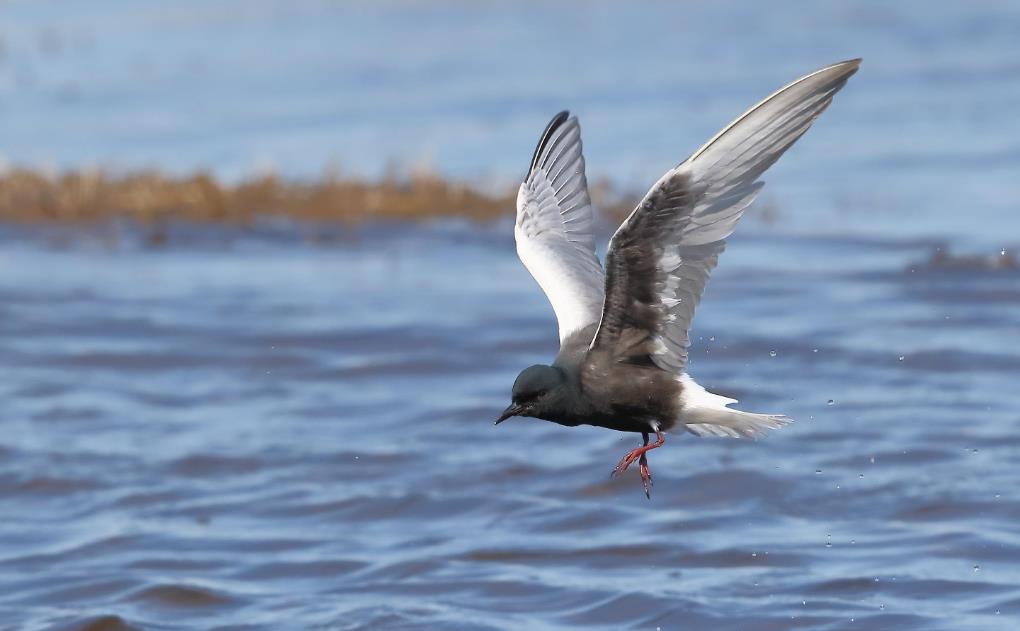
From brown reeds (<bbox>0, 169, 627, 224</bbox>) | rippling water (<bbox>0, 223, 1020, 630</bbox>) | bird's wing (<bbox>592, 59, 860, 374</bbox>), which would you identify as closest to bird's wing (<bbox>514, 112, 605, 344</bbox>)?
bird's wing (<bbox>592, 59, 860, 374</bbox>)

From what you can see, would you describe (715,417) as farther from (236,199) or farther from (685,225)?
(236,199)

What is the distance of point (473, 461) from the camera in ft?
34.2

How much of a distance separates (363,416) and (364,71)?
16.7 metres

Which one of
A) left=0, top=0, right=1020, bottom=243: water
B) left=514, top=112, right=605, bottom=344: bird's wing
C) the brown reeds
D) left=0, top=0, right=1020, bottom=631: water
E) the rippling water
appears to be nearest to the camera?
Result: left=514, top=112, right=605, bottom=344: bird's wing

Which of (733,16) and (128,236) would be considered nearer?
(128,236)

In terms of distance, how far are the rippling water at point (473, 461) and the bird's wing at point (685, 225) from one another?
256 centimetres

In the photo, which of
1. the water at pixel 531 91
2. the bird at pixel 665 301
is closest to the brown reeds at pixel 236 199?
the water at pixel 531 91

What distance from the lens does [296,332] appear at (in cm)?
1341

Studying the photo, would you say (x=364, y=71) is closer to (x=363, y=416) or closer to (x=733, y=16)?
(x=733, y=16)

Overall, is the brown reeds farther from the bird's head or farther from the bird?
the bird's head

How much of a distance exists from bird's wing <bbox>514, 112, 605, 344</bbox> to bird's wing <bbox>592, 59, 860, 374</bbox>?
0.88 metres

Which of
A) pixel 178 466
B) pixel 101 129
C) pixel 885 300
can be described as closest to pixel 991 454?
pixel 885 300

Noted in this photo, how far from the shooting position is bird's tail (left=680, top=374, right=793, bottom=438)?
5629 millimetres

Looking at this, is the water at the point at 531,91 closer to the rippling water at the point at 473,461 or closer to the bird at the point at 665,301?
the rippling water at the point at 473,461
